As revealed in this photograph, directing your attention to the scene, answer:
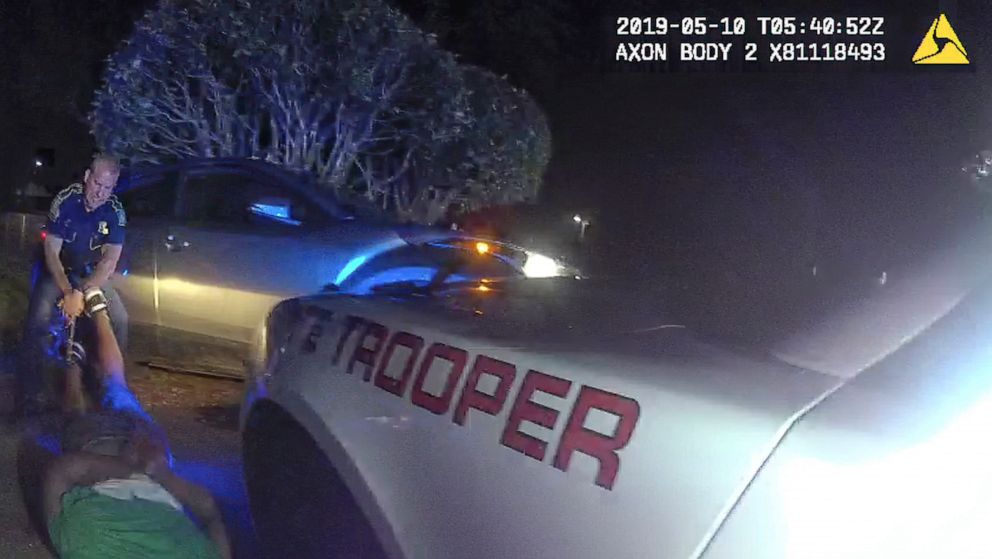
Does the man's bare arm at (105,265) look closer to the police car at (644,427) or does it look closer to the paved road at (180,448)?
the paved road at (180,448)

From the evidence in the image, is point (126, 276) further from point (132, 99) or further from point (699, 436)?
point (699, 436)

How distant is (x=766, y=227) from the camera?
21.0 m

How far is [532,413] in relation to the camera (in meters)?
2.31

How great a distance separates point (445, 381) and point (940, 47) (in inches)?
503

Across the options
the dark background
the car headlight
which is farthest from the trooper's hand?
the dark background

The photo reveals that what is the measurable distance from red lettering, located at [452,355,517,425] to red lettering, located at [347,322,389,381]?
458mm

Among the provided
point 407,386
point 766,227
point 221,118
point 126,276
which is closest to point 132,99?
point 221,118

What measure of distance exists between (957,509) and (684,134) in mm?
21154

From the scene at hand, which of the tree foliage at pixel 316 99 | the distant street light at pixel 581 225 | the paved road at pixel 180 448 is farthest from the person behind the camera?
the distant street light at pixel 581 225

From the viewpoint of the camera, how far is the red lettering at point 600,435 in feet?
6.96

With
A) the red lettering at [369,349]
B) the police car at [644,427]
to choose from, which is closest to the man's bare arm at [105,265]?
the police car at [644,427]

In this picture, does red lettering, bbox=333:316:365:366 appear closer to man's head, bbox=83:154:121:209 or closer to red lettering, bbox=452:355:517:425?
red lettering, bbox=452:355:517:425

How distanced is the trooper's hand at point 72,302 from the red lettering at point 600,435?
4367 mm

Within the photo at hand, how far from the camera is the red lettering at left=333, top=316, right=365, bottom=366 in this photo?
3109 mm
